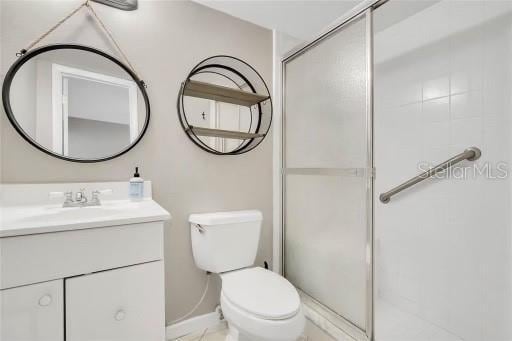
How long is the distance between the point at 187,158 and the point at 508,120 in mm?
1656

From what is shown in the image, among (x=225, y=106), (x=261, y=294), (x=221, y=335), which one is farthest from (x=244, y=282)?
(x=225, y=106)

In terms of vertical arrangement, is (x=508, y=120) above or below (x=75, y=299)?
above

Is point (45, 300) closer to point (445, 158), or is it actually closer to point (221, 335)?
point (221, 335)

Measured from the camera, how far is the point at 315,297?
1.57 metres

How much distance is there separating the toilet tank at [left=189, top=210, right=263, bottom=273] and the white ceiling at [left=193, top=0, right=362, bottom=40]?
51.3 inches

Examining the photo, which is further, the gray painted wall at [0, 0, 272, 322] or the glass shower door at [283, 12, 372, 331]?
the glass shower door at [283, 12, 372, 331]

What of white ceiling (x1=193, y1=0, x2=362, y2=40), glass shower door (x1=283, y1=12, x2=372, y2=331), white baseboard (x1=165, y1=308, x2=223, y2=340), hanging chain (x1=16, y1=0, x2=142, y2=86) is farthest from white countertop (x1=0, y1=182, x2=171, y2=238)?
white ceiling (x1=193, y1=0, x2=362, y2=40)

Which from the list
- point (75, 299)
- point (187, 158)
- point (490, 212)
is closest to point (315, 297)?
point (490, 212)

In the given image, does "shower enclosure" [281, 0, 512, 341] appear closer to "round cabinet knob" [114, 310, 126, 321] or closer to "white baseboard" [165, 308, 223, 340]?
"white baseboard" [165, 308, 223, 340]

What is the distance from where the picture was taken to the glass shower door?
128 centimetres

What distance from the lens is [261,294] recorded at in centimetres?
120

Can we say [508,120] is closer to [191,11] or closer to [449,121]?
[449,121]

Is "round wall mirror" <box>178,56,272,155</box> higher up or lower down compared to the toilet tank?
higher up

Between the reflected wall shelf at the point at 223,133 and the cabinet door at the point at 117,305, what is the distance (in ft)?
2.66
